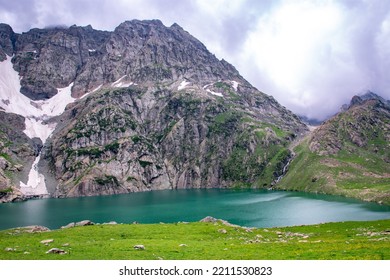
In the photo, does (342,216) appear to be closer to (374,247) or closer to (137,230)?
(137,230)

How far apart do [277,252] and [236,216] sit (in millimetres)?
83625

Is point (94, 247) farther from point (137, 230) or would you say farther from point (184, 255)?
point (137, 230)

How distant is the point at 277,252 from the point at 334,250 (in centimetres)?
516

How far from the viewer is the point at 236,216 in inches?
4537

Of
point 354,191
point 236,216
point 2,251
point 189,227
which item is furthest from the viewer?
point 354,191

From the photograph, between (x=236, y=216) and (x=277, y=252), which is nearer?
(x=277, y=252)

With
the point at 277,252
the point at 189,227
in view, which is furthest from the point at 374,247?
the point at 189,227
